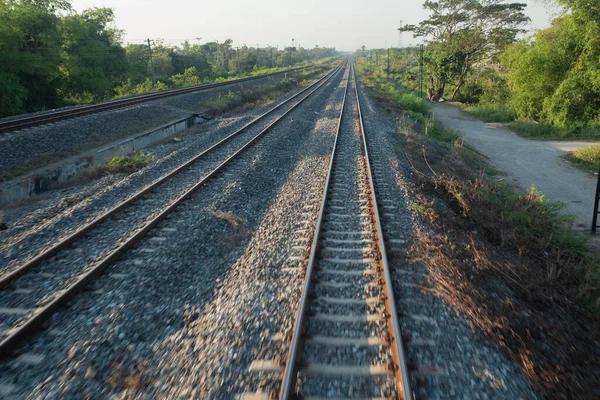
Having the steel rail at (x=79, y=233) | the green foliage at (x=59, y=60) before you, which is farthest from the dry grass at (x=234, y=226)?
the green foliage at (x=59, y=60)

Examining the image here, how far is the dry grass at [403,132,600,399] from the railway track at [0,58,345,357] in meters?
4.85

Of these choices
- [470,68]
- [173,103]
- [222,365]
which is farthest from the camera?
[470,68]

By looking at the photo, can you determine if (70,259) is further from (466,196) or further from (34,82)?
(34,82)

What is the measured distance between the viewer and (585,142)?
65.7 ft

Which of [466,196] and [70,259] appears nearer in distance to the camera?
[70,259]

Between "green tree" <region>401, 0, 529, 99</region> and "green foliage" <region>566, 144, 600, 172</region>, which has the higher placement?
"green tree" <region>401, 0, 529, 99</region>

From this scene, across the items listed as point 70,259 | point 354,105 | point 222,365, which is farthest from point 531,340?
point 354,105

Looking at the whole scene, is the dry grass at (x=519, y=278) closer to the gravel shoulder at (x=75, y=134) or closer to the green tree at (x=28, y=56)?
the gravel shoulder at (x=75, y=134)

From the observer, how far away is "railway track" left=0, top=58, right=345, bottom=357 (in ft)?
15.1

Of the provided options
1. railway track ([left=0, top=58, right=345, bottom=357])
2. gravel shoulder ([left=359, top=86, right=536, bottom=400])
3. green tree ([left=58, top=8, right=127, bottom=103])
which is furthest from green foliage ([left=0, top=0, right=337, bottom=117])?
gravel shoulder ([left=359, top=86, right=536, bottom=400])

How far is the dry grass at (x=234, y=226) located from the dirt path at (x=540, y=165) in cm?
898

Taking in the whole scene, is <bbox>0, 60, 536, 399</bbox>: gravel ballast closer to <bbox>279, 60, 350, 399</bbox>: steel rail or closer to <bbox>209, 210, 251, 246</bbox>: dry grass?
<bbox>209, 210, 251, 246</bbox>: dry grass

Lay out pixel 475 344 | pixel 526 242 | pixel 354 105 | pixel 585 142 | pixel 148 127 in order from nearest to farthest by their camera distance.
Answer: pixel 475 344 → pixel 526 242 → pixel 148 127 → pixel 585 142 → pixel 354 105

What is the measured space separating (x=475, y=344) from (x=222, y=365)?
→ 273 centimetres
